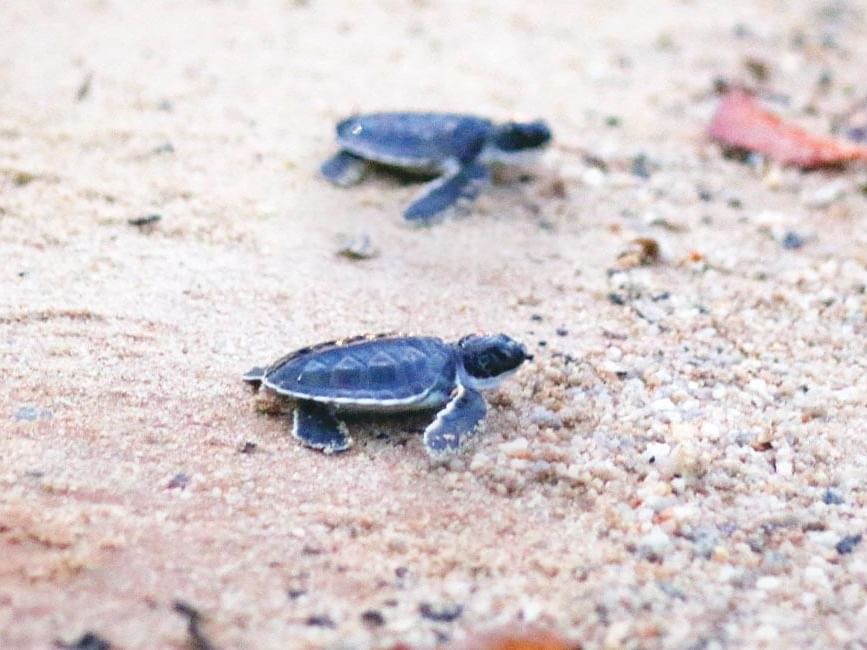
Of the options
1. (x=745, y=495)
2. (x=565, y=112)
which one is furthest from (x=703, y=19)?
(x=745, y=495)

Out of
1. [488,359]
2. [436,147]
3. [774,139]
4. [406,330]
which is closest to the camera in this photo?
[488,359]

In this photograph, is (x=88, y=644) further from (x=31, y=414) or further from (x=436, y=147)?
(x=436, y=147)

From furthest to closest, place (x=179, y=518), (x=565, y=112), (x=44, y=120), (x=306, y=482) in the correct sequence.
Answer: (x=565, y=112) → (x=44, y=120) → (x=306, y=482) → (x=179, y=518)

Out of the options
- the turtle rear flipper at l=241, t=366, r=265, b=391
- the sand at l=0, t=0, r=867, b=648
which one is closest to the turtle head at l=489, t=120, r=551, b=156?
the sand at l=0, t=0, r=867, b=648

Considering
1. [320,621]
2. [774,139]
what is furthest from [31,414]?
[774,139]

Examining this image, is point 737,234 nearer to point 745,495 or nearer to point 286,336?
point 745,495

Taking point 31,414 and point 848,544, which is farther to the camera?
point 31,414

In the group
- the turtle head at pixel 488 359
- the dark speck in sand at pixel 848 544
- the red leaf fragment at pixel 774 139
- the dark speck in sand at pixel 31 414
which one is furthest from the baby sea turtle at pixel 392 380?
the red leaf fragment at pixel 774 139

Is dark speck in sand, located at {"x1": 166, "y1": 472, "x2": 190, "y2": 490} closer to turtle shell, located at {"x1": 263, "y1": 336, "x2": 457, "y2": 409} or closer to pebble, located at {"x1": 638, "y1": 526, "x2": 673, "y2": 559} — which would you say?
turtle shell, located at {"x1": 263, "y1": 336, "x2": 457, "y2": 409}
